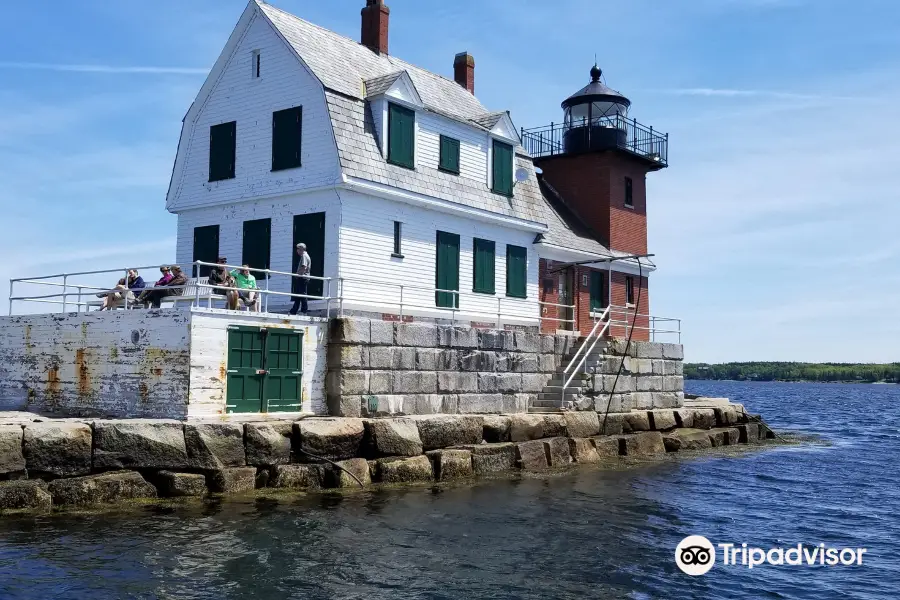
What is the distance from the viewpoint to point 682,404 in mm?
28578

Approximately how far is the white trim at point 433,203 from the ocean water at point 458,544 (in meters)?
7.32

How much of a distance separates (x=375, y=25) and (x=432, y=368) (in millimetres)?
11165

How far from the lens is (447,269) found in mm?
23062

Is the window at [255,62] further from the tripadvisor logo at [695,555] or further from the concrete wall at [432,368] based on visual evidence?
the tripadvisor logo at [695,555]

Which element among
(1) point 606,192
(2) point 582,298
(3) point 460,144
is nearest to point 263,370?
(3) point 460,144

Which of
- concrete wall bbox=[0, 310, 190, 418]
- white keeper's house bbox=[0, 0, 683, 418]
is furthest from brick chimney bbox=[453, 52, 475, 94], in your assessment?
concrete wall bbox=[0, 310, 190, 418]

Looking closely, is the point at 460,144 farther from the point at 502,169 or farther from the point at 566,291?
the point at 566,291

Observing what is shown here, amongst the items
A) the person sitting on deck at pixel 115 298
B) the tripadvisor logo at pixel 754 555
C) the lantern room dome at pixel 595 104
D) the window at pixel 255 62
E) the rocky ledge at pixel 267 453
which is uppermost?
the lantern room dome at pixel 595 104

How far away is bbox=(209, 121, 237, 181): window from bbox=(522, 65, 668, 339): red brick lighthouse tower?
12276 mm

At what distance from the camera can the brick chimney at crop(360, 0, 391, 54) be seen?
2541 cm

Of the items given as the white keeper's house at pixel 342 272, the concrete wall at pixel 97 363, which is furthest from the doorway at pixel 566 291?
the concrete wall at pixel 97 363

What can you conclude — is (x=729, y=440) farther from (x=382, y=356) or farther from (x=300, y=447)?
(x=300, y=447)

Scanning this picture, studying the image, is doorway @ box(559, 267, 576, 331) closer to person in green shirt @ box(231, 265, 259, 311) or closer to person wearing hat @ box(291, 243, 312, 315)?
person wearing hat @ box(291, 243, 312, 315)

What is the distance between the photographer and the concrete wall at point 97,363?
53.3 feet
